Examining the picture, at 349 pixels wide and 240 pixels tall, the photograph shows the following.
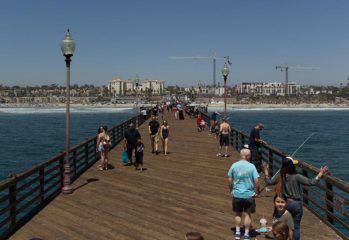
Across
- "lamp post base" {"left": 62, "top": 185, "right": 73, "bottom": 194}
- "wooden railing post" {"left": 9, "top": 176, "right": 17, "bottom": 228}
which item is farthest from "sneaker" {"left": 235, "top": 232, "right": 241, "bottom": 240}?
"lamp post base" {"left": 62, "top": 185, "right": 73, "bottom": 194}

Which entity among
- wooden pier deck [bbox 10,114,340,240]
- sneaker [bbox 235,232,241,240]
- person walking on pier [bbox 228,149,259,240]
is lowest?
wooden pier deck [bbox 10,114,340,240]

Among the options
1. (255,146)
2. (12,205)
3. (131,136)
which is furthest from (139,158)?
(12,205)

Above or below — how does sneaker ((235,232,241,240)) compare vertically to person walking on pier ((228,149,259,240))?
below

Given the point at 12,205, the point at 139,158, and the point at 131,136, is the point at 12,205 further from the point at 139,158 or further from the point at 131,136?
the point at 131,136

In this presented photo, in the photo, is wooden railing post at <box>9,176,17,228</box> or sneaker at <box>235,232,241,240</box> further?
wooden railing post at <box>9,176,17,228</box>

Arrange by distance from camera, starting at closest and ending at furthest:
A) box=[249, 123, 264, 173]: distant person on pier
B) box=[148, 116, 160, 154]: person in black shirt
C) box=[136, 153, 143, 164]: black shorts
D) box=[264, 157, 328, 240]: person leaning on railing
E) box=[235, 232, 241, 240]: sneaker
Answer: box=[264, 157, 328, 240]: person leaning on railing → box=[235, 232, 241, 240]: sneaker → box=[249, 123, 264, 173]: distant person on pier → box=[136, 153, 143, 164]: black shorts → box=[148, 116, 160, 154]: person in black shirt

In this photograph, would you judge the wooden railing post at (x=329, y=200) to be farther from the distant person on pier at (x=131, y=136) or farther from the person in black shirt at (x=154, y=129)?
the person in black shirt at (x=154, y=129)

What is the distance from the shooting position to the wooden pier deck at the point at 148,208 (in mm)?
8188

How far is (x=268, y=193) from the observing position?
11.4 m

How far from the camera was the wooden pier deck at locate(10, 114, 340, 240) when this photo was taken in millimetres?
8188

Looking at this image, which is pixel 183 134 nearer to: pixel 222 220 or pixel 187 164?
pixel 187 164

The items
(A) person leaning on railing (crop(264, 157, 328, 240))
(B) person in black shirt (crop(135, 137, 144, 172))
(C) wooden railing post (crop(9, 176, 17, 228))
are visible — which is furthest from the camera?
(B) person in black shirt (crop(135, 137, 144, 172))

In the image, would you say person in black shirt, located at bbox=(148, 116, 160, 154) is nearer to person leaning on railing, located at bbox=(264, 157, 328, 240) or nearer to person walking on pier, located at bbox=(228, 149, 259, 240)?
person walking on pier, located at bbox=(228, 149, 259, 240)

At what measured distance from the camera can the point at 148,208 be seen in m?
9.91
